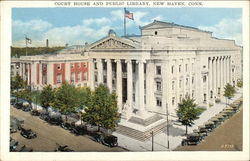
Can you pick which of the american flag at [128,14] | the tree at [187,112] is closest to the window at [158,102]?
the tree at [187,112]

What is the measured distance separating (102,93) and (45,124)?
2.15 metres

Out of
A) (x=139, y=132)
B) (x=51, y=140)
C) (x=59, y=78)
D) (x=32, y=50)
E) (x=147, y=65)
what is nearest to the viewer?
(x=51, y=140)

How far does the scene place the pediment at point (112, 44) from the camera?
8.27m

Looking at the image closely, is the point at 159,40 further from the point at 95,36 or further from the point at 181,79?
the point at 95,36

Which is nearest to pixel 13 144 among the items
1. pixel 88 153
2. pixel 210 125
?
pixel 88 153

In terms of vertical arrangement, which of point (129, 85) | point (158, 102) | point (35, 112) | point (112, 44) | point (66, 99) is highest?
point (112, 44)

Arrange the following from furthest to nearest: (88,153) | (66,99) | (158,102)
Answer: (158,102), (66,99), (88,153)

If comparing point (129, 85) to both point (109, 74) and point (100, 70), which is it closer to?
point (109, 74)

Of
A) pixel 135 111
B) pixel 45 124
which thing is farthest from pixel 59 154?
pixel 135 111

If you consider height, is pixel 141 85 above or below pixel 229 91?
above

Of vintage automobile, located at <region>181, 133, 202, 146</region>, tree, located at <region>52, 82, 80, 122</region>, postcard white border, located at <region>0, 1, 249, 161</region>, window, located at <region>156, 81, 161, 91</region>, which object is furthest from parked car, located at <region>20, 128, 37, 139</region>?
vintage automobile, located at <region>181, 133, 202, 146</region>

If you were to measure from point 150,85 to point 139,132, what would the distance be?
164 centimetres

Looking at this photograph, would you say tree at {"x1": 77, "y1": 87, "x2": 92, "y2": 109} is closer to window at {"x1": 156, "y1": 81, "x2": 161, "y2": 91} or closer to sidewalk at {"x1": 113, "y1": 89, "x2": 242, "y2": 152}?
sidewalk at {"x1": 113, "y1": 89, "x2": 242, "y2": 152}

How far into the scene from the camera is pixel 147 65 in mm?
8719
